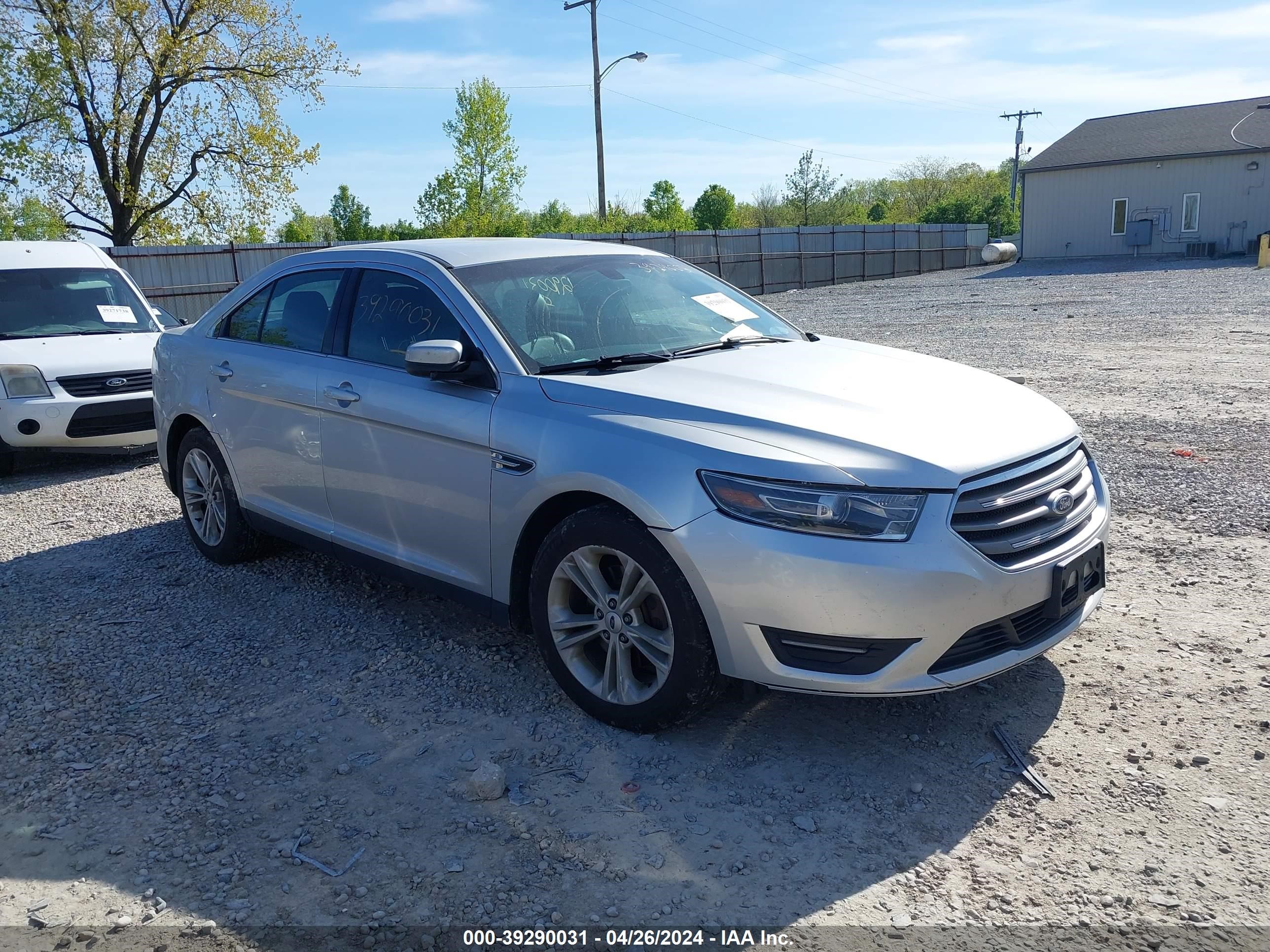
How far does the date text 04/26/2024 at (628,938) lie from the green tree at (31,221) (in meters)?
29.6

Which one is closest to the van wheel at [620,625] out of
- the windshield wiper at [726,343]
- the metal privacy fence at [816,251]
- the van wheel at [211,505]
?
the windshield wiper at [726,343]

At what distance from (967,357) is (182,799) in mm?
11895

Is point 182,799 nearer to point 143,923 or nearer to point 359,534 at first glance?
point 143,923

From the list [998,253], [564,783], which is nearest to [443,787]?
[564,783]

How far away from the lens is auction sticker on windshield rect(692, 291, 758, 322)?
475cm

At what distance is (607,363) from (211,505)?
2893mm

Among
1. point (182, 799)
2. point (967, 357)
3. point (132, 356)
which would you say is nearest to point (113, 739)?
point (182, 799)

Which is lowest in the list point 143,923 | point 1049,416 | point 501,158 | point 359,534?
point 143,923

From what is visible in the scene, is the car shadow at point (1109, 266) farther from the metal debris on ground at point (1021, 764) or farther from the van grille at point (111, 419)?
the metal debris on ground at point (1021, 764)

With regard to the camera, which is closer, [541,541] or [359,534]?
[541,541]

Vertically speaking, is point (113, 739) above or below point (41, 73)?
below

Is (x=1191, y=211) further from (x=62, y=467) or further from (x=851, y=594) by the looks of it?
(x=851, y=594)

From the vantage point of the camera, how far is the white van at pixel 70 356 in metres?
8.27

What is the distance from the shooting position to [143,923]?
271 centimetres
